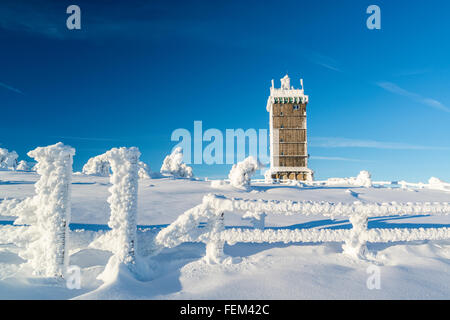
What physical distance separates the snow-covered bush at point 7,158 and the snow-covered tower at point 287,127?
35189 millimetres

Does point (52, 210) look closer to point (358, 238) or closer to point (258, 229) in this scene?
point (258, 229)

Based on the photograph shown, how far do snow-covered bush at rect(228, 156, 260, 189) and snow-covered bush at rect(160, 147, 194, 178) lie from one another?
48.9 feet

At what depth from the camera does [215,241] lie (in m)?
4.80

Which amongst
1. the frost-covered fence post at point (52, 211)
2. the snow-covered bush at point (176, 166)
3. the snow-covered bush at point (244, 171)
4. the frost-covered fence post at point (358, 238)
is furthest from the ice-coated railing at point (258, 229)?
the snow-covered bush at point (176, 166)

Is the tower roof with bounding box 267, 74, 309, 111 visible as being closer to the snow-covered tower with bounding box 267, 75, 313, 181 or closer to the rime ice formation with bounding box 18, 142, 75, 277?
the snow-covered tower with bounding box 267, 75, 313, 181

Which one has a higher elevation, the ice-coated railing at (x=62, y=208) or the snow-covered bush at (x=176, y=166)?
the snow-covered bush at (x=176, y=166)

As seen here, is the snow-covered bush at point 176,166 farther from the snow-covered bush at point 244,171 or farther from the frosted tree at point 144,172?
the snow-covered bush at point 244,171

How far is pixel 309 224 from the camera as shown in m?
8.59

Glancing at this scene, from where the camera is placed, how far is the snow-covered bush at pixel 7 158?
97.1ft

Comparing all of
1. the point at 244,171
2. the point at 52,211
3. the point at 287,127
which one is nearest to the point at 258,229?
the point at 52,211

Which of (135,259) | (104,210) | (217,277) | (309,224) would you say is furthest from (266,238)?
(104,210)

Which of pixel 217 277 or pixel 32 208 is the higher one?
pixel 32 208
